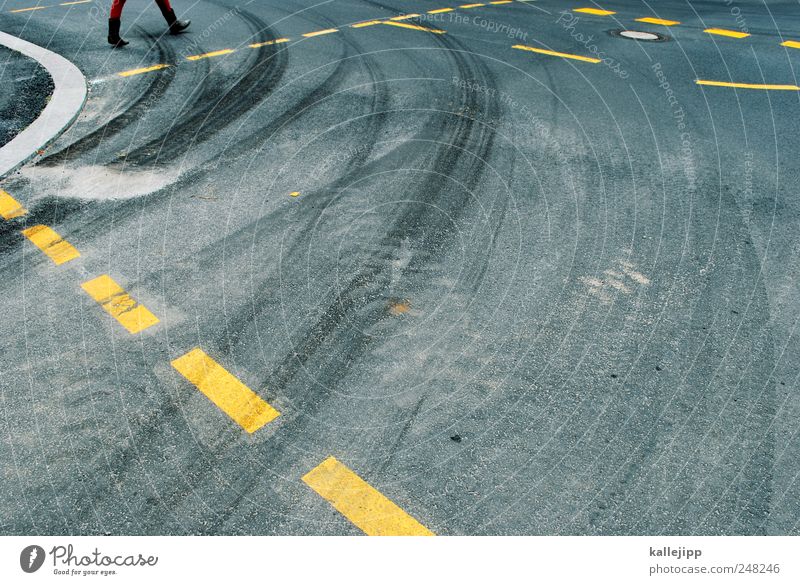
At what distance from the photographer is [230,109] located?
360 inches

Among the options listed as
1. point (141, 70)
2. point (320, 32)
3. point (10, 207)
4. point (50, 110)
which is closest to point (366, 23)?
point (320, 32)

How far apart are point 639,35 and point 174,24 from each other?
799 cm

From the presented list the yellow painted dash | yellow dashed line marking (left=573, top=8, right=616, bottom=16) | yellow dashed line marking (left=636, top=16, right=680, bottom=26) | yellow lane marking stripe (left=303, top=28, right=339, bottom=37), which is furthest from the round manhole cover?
yellow lane marking stripe (left=303, top=28, right=339, bottom=37)

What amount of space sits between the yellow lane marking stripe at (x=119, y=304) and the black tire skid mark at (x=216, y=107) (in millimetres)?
2446

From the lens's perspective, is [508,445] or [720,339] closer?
[508,445]

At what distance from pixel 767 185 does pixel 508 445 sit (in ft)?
15.3

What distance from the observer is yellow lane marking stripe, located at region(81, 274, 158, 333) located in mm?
5277

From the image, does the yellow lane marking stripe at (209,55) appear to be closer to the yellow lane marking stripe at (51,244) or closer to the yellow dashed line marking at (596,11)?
the yellow lane marking stripe at (51,244)

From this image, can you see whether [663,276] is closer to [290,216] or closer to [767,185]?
[767,185]

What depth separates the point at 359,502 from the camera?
12.7 feet

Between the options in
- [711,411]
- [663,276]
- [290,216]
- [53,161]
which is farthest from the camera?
[53,161]

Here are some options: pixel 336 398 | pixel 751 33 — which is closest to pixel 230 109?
pixel 336 398

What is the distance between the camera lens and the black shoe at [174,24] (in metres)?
12.4
